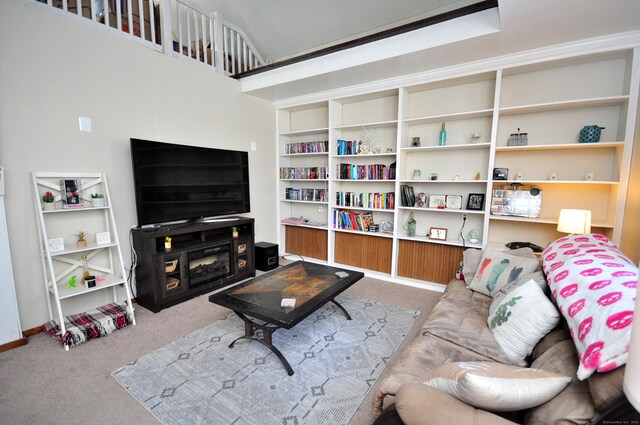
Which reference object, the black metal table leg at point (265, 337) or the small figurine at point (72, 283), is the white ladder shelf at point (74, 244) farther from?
the black metal table leg at point (265, 337)

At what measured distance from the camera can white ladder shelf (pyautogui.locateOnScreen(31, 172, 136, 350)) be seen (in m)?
2.34

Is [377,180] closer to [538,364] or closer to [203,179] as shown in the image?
[203,179]

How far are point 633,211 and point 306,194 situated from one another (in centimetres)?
353

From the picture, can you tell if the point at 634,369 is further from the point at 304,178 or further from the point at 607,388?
the point at 304,178

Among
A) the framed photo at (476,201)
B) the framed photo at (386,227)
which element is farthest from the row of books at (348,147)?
the framed photo at (476,201)

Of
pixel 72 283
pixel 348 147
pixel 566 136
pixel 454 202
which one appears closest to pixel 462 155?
pixel 454 202

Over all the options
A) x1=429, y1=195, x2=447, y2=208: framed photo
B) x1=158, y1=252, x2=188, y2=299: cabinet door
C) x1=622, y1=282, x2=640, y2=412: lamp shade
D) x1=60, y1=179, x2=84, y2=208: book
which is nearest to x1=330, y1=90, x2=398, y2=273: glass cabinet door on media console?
x1=429, y1=195, x2=447, y2=208: framed photo

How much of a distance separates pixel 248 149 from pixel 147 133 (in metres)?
1.35

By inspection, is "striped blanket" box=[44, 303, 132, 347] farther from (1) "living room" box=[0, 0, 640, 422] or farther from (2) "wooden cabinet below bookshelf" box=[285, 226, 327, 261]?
(2) "wooden cabinet below bookshelf" box=[285, 226, 327, 261]

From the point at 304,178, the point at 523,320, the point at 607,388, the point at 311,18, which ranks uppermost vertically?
the point at 311,18

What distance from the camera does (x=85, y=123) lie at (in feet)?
8.49

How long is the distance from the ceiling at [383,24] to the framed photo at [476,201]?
1.40 m

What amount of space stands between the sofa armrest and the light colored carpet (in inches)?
29.4

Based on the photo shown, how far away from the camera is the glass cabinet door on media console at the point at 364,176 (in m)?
3.77
